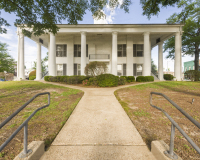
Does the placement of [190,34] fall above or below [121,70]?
above

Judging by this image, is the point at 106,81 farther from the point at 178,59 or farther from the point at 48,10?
the point at 178,59

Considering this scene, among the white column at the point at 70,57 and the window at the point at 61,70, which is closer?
the white column at the point at 70,57

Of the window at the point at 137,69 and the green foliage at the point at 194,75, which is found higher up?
the window at the point at 137,69

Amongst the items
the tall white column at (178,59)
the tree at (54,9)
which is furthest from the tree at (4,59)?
the tall white column at (178,59)

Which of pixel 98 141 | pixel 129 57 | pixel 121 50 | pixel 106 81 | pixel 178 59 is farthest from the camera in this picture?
pixel 121 50

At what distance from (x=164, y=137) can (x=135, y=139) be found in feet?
2.27

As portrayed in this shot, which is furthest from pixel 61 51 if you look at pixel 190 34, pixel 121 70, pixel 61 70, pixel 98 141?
pixel 190 34

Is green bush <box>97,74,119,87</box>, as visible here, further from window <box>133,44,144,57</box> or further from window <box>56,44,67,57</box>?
window <box>56,44,67,57</box>

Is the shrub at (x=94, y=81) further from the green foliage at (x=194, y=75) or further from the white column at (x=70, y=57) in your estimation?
the green foliage at (x=194, y=75)

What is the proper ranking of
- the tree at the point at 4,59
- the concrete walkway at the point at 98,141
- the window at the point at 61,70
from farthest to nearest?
the tree at the point at 4,59 → the window at the point at 61,70 → the concrete walkway at the point at 98,141

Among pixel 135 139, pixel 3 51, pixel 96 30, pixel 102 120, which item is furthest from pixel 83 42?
pixel 3 51

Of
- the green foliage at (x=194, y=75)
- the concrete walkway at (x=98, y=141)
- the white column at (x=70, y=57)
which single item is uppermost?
the white column at (x=70, y=57)

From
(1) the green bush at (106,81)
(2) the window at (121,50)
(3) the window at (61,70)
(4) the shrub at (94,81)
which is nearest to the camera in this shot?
(1) the green bush at (106,81)

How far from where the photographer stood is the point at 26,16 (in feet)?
18.8
